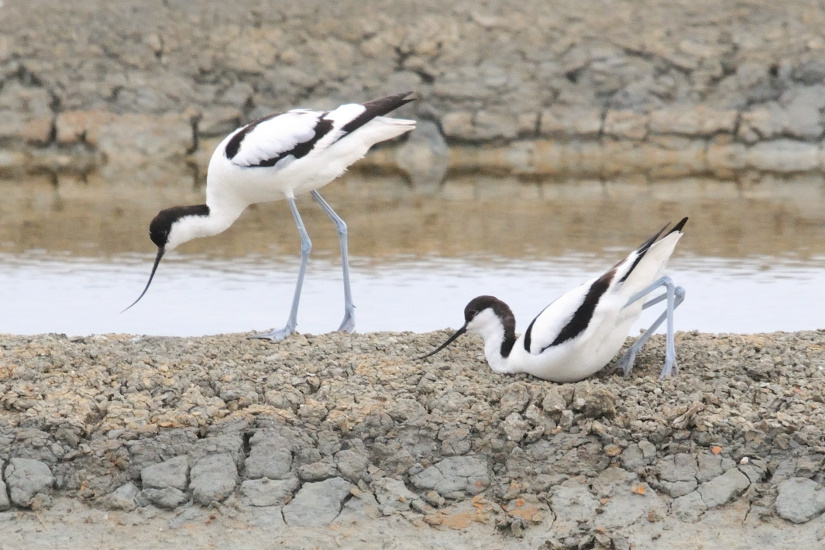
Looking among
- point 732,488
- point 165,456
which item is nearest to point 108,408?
point 165,456

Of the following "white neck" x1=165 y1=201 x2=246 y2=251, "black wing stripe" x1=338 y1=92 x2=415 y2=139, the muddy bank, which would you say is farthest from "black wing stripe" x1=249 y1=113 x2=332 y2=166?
the muddy bank

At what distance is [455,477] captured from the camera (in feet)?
12.1

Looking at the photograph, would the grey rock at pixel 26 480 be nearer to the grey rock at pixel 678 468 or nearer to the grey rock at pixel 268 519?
the grey rock at pixel 268 519

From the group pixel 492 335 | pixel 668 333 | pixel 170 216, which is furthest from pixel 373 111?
pixel 668 333

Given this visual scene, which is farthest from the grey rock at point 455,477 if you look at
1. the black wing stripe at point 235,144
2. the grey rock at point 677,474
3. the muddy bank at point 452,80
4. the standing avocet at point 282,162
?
the muddy bank at point 452,80

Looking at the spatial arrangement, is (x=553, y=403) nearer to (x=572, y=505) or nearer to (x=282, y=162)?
(x=572, y=505)

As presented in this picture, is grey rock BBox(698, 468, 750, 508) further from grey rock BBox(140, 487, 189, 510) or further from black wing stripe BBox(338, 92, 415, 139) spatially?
black wing stripe BBox(338, 92, 415, 139)

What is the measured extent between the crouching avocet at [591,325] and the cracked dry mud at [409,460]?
0.09 metres

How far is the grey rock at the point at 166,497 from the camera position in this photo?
3652 millimetres

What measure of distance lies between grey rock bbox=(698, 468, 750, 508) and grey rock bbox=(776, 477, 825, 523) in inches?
4.1

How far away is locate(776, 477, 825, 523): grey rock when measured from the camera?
3527 millimetres

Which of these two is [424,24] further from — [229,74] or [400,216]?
[400,216]

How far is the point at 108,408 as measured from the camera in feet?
13.0

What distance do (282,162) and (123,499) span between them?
5.64 ft
